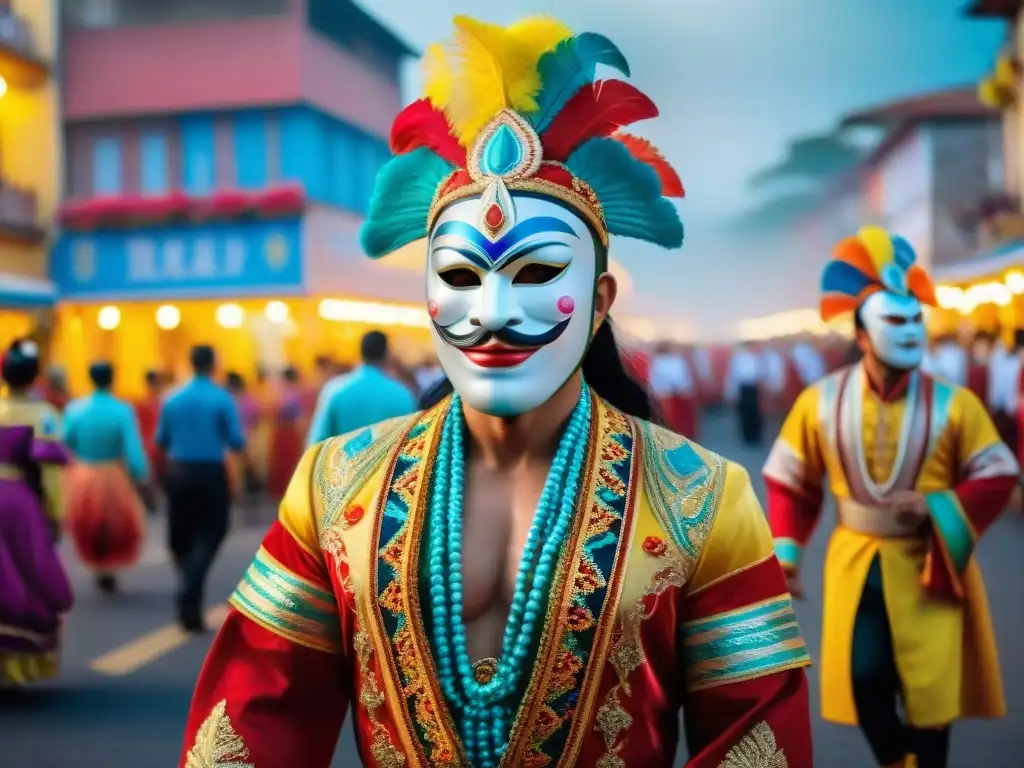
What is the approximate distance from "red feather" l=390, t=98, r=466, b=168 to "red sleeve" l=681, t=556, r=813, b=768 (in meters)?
0.95

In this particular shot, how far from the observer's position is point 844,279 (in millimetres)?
4496

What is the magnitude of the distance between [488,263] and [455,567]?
21.9 inches

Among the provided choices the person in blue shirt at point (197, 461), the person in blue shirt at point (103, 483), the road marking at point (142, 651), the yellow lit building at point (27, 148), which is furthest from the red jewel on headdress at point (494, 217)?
the yellow lit building at point (27, 148)

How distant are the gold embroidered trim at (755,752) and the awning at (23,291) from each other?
16.8m

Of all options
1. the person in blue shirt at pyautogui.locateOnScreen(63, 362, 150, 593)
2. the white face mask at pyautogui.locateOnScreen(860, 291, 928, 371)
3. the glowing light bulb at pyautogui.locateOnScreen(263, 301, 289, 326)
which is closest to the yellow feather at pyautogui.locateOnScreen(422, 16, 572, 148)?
the white face mask at pyautogui.locateOnScreen(860, 291, 928, 371)

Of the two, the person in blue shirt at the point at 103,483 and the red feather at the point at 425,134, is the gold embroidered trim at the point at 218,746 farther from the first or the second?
the person in blue shirt at the point at 103,483

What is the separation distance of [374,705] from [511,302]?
767 millimetres

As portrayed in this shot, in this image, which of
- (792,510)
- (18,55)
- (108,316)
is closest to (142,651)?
(792,510)

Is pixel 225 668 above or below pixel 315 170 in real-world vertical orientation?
below

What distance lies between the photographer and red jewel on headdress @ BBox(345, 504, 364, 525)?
2262 mm

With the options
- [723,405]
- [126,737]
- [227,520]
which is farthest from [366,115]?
[126,737]

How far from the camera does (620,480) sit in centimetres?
227

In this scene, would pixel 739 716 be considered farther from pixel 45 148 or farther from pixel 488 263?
pixel 45 148

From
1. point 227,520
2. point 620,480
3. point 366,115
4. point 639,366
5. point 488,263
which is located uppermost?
point 366,115
